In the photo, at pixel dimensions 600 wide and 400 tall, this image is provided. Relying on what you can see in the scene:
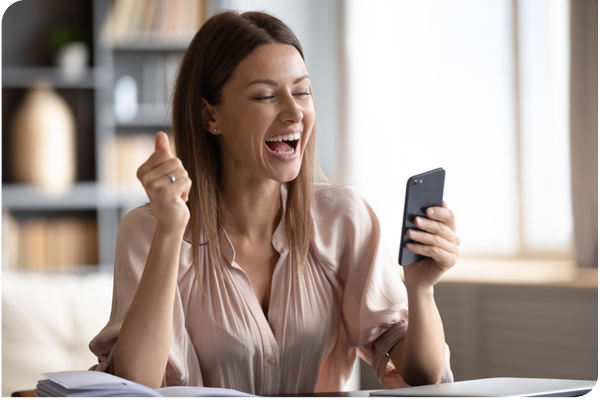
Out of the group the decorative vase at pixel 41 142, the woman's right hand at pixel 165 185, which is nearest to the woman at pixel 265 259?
the woman's right hand at pixel 165 185

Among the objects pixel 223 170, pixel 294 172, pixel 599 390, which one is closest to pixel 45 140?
pixel 223 170

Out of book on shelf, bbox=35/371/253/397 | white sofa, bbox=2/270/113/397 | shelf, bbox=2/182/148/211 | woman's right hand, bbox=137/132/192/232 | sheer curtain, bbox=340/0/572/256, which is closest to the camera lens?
book on shelf, bbox=35/371/253/397

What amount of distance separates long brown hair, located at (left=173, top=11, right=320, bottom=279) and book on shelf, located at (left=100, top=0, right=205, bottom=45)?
199 cm

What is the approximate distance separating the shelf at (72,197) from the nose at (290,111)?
6.83 ft

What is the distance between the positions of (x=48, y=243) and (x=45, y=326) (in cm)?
143

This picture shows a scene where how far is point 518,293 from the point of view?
263 centimetres

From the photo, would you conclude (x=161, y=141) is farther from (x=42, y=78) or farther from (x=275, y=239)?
(x=42, y=78)

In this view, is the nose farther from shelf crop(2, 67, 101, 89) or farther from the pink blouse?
shelf crop(2, 67, 101, 89)

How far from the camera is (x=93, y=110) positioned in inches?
135

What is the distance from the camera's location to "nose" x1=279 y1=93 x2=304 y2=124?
1268 millimetres

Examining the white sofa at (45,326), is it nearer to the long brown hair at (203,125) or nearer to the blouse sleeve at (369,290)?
the long brown hair at (203,125)

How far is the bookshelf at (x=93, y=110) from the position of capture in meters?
3.21

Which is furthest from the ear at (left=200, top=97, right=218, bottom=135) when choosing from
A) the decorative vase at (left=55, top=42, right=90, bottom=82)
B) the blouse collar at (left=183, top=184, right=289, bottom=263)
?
the decorative vase at (left=55, top=42, right=90, bottom=82)

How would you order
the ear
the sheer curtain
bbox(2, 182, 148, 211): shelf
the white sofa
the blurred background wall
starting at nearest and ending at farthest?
the ear < the white sofa < the blurred background wall < the sheer curtain < bbox(2, 182, 148, 211): shelf
